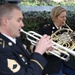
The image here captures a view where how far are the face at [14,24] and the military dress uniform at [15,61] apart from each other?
67mm

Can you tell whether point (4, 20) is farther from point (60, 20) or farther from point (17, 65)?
point (60, 20)

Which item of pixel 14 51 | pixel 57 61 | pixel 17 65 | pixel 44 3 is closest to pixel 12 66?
pixel 17 65

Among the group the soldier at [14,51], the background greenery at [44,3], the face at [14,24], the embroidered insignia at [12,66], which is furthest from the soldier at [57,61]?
the background greenery at [44,3]

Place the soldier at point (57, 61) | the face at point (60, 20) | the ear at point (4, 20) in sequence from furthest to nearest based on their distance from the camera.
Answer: the face at point (60, 20) < the soldier at point (57, 61) < the ear at point (4, 20)

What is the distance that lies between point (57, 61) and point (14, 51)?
4.54ft

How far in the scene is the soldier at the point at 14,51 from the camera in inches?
98.1

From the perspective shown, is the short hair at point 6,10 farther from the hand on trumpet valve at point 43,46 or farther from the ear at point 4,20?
the hand on trumpet valve at point 43,46

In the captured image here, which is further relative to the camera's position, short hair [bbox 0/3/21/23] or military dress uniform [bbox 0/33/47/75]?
short hair [bbox 0/3/21/23]

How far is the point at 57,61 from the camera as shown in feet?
12.8

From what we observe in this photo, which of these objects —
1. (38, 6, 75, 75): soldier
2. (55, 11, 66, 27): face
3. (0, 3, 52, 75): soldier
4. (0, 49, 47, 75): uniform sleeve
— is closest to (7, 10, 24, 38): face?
(0, 3, 52, 75): soldier

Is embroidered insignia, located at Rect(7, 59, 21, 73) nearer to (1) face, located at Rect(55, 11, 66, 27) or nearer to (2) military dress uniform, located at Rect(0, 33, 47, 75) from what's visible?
A: (2) military dress uniform, located at Rect(0, 33, 47, 75)

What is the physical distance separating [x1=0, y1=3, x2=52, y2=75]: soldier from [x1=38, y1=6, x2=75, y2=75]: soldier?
3.93 feet

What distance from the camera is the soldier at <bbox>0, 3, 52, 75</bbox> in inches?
98.1

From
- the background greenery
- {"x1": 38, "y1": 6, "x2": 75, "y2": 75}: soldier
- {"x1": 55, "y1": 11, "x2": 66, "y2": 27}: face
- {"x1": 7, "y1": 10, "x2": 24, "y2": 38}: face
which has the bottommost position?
the background greenery
